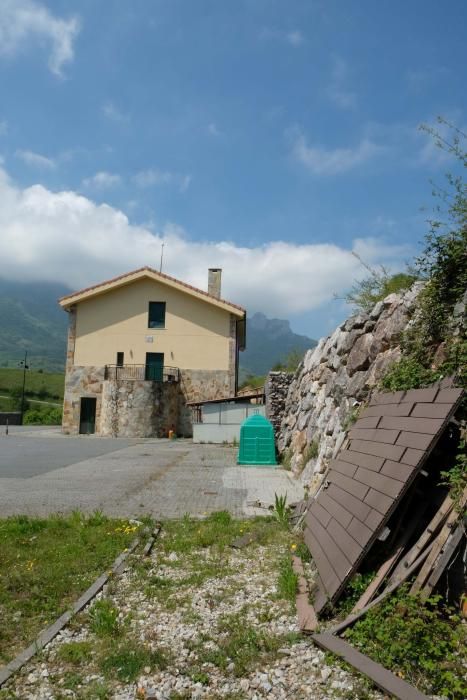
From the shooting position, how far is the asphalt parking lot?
8.55 m

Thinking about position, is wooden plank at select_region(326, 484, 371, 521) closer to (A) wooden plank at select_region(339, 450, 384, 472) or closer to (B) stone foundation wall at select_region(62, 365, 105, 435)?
(A) wooden plank at select_region(339, 450, 384, 472)

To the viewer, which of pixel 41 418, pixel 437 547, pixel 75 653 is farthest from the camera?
pixel 41 418

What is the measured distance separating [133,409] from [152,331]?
546 centimetres

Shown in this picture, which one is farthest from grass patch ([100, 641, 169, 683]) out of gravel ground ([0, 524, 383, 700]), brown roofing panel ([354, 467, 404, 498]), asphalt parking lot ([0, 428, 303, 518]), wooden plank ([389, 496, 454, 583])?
asphalt parking lot ([0, 428, 303, 518])

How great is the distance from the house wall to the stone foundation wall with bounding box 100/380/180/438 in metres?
3.29

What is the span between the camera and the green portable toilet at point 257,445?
15570mm

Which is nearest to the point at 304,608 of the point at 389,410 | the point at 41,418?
the point at 389,410

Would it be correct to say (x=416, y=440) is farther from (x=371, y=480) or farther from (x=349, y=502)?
(x=349, y=502)

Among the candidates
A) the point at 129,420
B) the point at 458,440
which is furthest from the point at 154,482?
the point at 129,420

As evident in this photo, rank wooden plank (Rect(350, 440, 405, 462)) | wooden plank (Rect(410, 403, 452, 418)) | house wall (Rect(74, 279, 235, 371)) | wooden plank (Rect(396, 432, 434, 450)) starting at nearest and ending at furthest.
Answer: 1. wooden plank (Rect(396, 432, 434, 450))
2. wooden plank (Rect(410, 403, 452, 418))
3. wooden plank (Rect(350, 440, 405, 462))
4. house wall (Rect(74, 279, 235, 371))

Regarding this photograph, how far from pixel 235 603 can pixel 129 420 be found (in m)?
22.9

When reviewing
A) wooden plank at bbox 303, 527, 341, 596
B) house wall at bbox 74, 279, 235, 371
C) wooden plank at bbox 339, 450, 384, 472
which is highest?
house wall at bbox 74, 279, 235, 371

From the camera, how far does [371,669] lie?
10.4 feet

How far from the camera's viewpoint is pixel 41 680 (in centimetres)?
325
